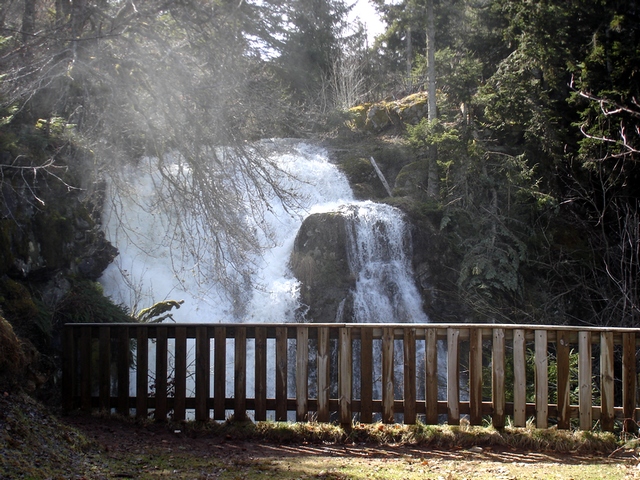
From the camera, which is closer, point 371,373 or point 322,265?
point 371,373

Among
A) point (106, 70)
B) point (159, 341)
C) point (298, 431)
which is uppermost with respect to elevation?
point (106, 70)

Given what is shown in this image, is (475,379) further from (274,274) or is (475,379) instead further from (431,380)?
(274,274)

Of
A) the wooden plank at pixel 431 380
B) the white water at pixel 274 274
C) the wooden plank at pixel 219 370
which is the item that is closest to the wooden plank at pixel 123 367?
the wooden plank at pixel 219 370

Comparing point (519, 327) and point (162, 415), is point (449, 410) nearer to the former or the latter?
point (519, 327)

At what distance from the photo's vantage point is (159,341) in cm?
638

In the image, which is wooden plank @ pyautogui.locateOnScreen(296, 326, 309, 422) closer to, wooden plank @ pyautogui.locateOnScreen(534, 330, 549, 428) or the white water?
wooden plank @ pyautogui.locateOnScreen(534, 330, 549, 428)

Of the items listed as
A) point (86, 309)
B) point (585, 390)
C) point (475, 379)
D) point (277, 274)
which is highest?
point (277, 274)

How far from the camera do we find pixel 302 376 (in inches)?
243

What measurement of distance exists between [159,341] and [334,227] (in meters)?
8.73

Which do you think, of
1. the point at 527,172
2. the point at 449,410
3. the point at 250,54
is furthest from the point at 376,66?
the point at 449,410

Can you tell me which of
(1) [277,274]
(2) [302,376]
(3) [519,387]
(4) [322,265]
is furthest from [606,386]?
(1) [277,274]

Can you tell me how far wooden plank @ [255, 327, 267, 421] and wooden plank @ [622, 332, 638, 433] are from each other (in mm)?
3663

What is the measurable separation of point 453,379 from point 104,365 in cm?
383

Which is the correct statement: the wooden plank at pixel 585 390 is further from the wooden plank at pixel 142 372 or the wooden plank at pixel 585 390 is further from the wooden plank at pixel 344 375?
the wooden plank at pixel 142 372
